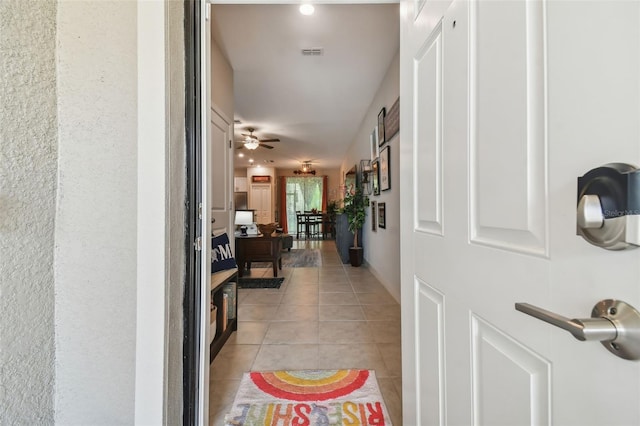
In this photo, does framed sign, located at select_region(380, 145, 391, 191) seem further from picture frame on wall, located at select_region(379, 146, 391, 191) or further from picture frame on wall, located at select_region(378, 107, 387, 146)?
picture frame on wall, located at select_region(378, 107, 387, 146)

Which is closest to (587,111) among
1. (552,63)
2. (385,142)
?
(552,63)

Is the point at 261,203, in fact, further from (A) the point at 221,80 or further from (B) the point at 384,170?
(A) the point at 221,80

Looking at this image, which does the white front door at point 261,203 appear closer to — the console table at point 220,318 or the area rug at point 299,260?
the area rug at point 299,260

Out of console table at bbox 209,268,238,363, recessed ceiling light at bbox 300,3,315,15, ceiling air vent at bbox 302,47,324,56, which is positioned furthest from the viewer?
ceiling air vent at bbox 302,47,324,56

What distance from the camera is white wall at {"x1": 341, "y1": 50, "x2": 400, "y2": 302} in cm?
315

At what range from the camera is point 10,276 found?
0.74 m

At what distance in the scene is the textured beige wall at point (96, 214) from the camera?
885 millimetres

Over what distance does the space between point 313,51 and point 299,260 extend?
13.3 ft

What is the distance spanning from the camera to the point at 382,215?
3855 mm

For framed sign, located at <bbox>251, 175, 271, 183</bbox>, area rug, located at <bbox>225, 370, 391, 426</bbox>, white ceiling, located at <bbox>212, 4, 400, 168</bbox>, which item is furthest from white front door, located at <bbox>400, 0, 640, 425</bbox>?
framed sign, located at <bbox>251, 175, 271, 183</bbox>

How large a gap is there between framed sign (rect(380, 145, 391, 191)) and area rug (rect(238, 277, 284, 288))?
1.99m

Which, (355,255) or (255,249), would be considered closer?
(255,249)

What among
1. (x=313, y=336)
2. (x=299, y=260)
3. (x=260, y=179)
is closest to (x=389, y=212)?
(x=313, y=336)

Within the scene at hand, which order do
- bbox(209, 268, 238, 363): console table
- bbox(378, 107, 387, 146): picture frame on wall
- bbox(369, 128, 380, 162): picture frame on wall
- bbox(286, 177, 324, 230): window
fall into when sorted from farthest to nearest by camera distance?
1. bbox(286, 177, 324, 230): window
2. bbox(369, 128, 380, 162): picture frame on wall
3. bbox(378, 107, 387, 146): picture frame on wall
4. bbox(209, 268, 238, 363): console table
